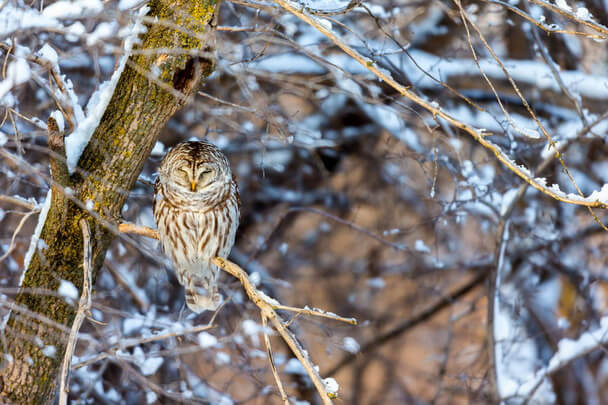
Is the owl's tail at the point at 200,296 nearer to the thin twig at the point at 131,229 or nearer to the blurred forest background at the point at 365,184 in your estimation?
the blurred forest background at the point at 365,184

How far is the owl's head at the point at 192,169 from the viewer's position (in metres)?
3.35

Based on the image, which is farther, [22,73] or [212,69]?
[212,69]

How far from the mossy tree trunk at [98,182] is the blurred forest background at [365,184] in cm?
16

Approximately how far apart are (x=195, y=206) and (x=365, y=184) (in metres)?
3.94

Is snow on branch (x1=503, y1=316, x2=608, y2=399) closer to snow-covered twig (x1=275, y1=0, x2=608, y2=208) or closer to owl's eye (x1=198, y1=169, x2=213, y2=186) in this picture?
owl's eye (x1=198, y1=169, x2=213, y2=186)

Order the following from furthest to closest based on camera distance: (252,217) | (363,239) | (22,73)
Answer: (363,239), (252,217), (22,73)

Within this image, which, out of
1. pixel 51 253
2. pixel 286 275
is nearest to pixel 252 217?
pixel 286 275

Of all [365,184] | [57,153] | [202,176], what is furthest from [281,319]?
[365,184]

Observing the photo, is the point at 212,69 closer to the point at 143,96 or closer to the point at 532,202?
the point at 143,96

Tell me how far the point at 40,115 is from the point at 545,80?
3.66m

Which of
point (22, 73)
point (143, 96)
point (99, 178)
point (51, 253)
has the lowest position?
point (51, 253)

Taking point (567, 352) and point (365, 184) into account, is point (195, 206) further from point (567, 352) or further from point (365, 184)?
point (365, 184)

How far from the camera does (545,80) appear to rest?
15.8 ft

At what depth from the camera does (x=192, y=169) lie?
11.0 ft
